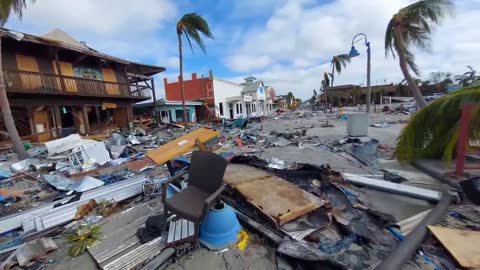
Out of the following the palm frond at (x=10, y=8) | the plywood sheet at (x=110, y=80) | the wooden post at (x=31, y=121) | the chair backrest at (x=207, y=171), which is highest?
the palm frond at (x=10, y=8)

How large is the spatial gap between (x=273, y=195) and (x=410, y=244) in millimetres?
1514

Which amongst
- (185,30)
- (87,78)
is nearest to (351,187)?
(185,30)

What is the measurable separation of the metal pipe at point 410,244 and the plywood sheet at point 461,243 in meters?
0.13

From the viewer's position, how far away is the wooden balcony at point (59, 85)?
402 inches

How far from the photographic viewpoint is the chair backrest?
9.14ft

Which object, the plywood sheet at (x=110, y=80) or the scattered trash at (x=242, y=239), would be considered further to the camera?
the plywood sheet at (x=110, y=80)

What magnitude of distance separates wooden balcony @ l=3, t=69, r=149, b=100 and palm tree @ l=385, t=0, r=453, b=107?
15.3m

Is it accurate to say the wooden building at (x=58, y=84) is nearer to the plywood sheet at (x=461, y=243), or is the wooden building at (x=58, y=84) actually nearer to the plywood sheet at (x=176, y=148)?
the plywood sheet at (x=176, y=148)

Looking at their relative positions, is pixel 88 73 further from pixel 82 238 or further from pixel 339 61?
pixel 339 61

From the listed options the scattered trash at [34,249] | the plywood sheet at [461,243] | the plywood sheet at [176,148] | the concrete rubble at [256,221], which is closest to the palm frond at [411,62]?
the concrete rubble at [256,221]

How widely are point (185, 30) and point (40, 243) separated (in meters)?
13.3

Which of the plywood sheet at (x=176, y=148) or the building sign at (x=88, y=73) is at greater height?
the building sign at (x=88, y=73)

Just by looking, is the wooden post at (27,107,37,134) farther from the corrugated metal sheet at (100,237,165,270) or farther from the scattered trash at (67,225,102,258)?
the corrugated metal sheet at (100,237,165,270)

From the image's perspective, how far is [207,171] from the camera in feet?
9.62
